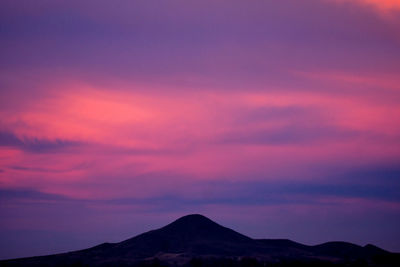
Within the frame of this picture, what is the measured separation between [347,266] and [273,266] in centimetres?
2492

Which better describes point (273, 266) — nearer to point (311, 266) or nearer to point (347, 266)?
point (311, 266)

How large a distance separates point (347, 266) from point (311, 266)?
15233 mm

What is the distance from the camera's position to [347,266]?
199375mm

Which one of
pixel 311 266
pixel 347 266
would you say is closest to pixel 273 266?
pixel 311 266

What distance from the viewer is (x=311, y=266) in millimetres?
191250

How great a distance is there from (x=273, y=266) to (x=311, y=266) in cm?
1142

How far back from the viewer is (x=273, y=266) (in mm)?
193000
